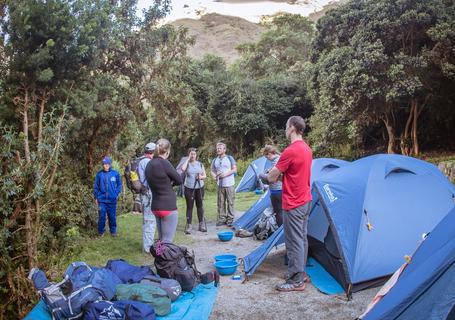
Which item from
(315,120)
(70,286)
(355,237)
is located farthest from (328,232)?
(315,120)

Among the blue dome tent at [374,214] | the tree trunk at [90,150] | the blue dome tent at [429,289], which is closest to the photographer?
the blue dome tent at [429,289]

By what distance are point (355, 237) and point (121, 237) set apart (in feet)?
14.6

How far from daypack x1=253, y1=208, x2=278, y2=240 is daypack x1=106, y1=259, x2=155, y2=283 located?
2.80 metres

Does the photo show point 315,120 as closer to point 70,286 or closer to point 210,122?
point 210,122

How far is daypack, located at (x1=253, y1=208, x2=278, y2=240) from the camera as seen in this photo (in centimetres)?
712

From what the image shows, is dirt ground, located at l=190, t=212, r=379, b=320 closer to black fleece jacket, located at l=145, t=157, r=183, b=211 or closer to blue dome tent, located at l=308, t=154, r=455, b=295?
blue dome tent, located at l=308, t=154, r=455, b=295

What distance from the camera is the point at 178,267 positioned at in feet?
15.9

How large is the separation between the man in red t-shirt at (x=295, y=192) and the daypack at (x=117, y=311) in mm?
1596

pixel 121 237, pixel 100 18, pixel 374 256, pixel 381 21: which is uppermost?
pixel 381 21

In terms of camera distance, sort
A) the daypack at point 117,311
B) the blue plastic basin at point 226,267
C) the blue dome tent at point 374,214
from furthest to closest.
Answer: the blue plastic basin at point 226,267
the blue dome tent at point 374,214
the daypack at point 117,311

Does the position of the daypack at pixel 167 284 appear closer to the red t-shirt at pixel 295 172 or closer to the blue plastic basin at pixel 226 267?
the blue plastic basin at pixel 226 267

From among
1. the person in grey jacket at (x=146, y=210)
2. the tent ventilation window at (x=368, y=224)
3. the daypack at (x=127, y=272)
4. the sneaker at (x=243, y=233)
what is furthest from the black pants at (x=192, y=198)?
the tent ventilation window at (x=368, y=224)

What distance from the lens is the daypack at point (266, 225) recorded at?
7121 millimetres

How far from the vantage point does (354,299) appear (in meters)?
4.33
